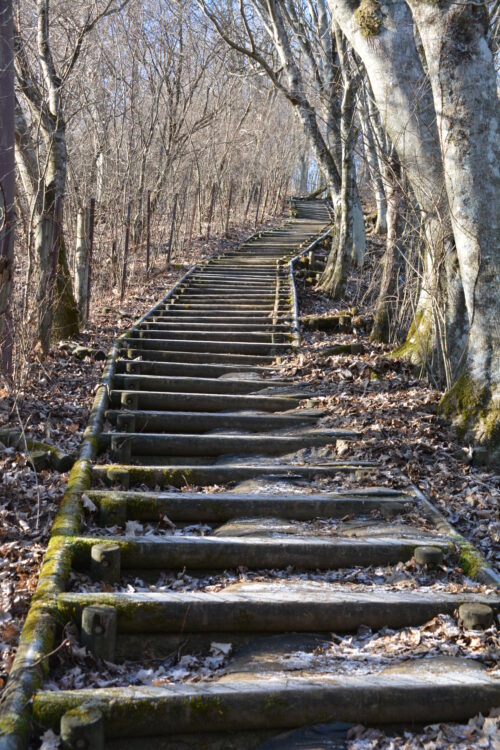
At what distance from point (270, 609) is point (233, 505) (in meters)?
1.41

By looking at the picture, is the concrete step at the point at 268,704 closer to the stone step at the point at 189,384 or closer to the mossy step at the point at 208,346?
the stone step at the point at 189,384

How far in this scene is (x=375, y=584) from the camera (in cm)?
468

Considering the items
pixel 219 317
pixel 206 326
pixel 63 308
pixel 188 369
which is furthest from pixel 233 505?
pixel 219 317

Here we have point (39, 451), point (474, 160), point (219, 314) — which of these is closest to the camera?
point (39, 451)

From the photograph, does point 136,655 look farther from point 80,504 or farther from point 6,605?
point 80,504

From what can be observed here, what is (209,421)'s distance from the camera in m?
7.55

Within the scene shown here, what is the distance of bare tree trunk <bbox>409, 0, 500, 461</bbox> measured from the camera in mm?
6289

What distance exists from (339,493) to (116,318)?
7.58m

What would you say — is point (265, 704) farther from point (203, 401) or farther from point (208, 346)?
point (208, 346)

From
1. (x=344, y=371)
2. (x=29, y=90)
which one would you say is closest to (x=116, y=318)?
(x=29, y=90)

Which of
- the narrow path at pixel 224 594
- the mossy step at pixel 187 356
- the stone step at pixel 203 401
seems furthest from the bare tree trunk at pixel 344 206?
the narrow path at pixel 224 594

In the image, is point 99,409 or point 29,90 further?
point 29,90

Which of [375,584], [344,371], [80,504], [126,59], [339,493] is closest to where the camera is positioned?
[375,584]

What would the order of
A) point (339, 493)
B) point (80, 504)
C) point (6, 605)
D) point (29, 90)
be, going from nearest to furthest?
point (6, 605) < point (80, 504) < point (339, 493) < point (29, 90)
